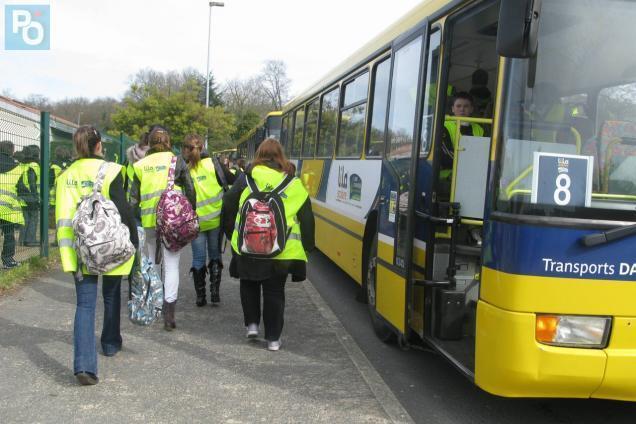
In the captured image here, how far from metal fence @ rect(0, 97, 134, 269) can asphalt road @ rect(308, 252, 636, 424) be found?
16.4 ft

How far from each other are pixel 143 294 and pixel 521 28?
3623 mm

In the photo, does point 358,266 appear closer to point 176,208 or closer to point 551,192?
point 176,208

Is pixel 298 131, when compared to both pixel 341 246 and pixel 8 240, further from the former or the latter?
pixel 8 240

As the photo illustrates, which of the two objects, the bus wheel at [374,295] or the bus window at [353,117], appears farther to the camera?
the bus window at [353,117]

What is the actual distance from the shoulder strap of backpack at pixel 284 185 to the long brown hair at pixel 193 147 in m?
1.50

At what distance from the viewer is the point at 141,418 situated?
3.95 meters

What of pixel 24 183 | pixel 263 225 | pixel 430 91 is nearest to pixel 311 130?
pixel 24 183

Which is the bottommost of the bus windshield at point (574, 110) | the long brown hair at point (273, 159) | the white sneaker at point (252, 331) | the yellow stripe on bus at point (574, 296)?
the white sneaker at point (252, 331)

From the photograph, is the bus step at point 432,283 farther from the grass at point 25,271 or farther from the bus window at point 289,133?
the bus window at point 289,133

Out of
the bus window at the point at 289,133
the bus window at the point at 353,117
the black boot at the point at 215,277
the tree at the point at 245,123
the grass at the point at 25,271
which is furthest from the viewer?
the tree at the point at 245,123

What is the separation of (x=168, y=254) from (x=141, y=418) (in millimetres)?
2235

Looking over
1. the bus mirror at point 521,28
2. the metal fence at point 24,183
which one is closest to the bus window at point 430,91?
the bus mirror at point 521,28

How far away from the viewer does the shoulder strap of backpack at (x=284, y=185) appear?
212 inches

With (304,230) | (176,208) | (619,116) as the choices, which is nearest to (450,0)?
(619,116)
